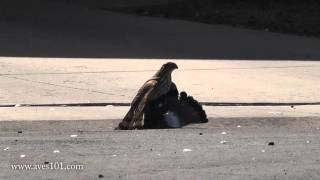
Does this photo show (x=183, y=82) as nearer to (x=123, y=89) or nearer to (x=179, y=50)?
(x=123, y=89)

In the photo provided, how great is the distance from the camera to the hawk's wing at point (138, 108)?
970cm

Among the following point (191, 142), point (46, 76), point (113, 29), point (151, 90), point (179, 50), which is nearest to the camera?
point (191, 142)

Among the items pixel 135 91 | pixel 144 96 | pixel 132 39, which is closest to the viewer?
pixel 144 96

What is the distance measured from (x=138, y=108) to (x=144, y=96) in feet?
0.54

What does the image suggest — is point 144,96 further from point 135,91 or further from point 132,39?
point 132,39

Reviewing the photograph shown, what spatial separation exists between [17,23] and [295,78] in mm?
8424

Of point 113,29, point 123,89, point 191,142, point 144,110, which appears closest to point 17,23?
point 113,29

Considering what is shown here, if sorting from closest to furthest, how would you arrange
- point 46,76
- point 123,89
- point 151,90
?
point 151,90
point 123,89
point 46,76

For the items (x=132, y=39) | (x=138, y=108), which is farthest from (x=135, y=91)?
(x=132, y=39)

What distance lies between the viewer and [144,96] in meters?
9.71

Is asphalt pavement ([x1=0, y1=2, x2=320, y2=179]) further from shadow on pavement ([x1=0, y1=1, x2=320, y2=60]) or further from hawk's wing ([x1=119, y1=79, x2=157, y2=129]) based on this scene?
hawk's wing ([x1=119, y1=79, x2=157, y2=129])

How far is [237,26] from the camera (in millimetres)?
19500

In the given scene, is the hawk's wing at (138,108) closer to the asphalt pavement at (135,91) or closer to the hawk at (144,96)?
the hawk at (144,96)

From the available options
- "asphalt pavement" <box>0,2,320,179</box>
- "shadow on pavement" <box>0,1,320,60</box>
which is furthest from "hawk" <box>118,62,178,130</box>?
"shadow on pavement" <box>0,1,320,60</box>
